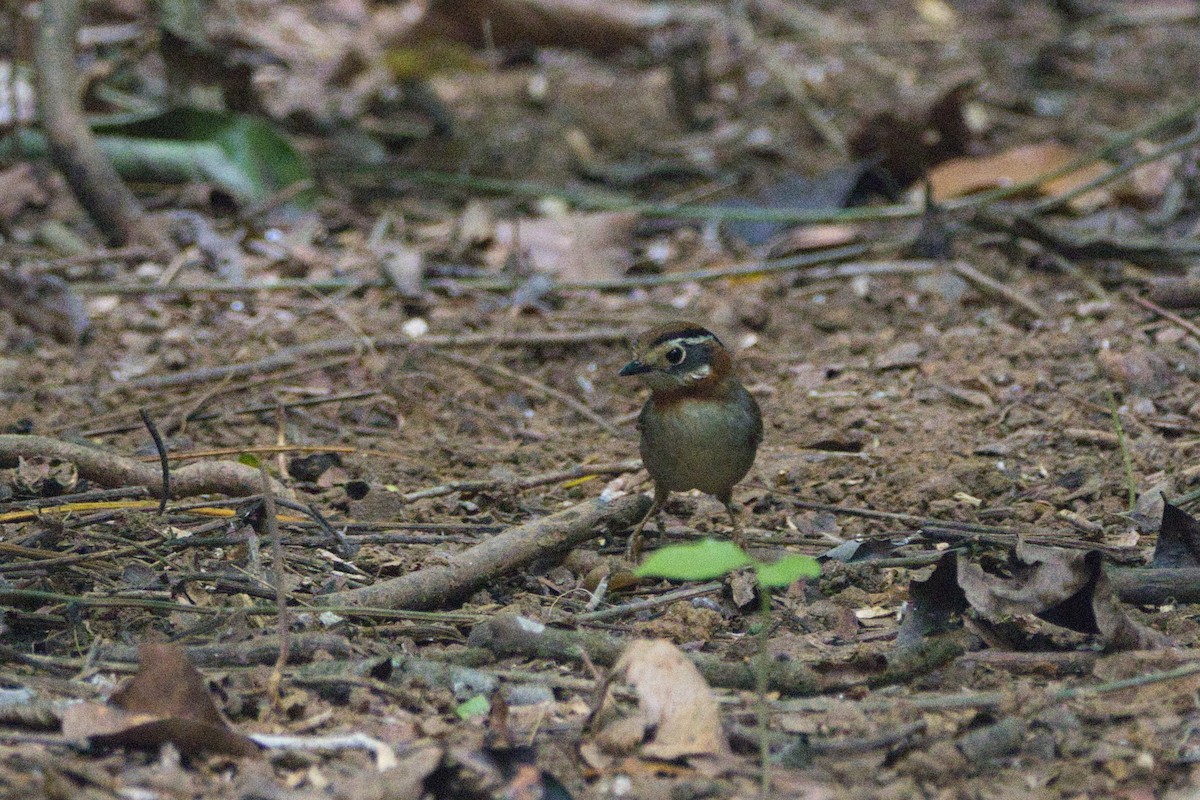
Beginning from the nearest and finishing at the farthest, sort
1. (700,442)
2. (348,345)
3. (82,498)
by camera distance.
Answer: (82,498), (700,442), (348,345)

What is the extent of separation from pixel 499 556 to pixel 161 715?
53.3 inches

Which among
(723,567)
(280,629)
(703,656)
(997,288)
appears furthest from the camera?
(997,288)

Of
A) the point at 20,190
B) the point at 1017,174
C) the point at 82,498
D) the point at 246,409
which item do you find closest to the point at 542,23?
the point at 1017,174

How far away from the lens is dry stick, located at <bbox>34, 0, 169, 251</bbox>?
22.4ft

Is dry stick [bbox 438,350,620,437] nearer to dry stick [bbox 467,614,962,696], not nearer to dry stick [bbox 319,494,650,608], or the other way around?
dry stick [bbox 319,494,650,608]

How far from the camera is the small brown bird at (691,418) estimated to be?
4.52 m

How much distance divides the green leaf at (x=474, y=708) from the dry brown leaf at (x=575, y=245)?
4232 millimetres

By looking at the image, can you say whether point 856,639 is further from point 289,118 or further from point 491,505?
point 289,118

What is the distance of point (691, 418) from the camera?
4.56 m

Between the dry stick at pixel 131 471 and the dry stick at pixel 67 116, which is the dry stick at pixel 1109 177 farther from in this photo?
the dry stick at pixel 67 116

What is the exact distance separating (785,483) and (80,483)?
255 cm

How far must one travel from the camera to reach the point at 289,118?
891cm

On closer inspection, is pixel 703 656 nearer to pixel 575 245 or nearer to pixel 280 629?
pixel 280 629

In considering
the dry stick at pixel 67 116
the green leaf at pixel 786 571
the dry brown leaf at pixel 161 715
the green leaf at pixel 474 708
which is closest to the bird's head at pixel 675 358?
the green leaf at pixel 474 708
